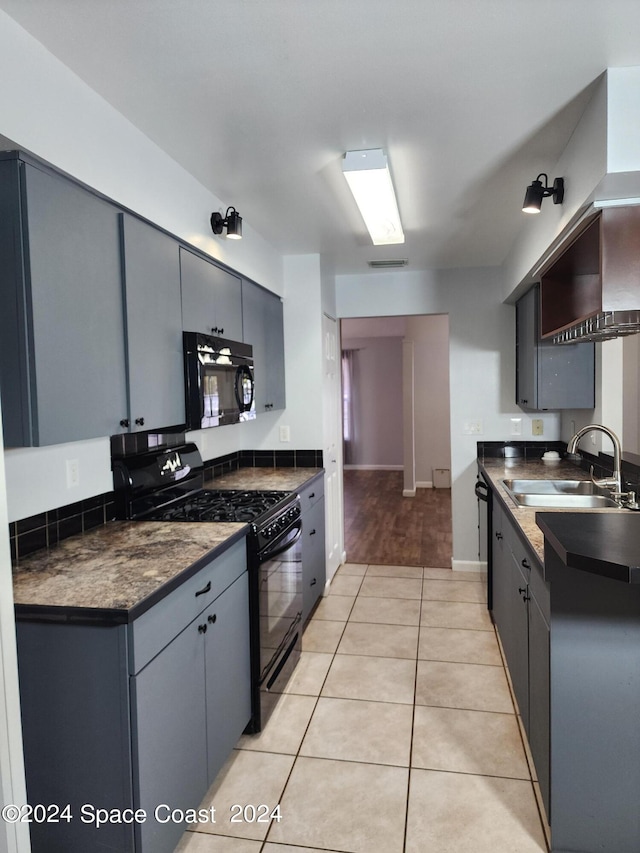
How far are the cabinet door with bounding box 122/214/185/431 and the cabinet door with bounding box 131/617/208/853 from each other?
0.84m

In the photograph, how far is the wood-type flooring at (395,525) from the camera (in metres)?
5.04

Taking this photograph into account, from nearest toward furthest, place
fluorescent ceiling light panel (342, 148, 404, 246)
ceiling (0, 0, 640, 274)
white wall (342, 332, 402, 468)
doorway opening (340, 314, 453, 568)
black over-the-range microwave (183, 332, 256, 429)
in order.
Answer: ceiling (0, 0, 640, 274) < fluorescent ceiling light panel (342, 148, 404, 246) < black over-the-range microwave (183, 332, 256, 429) < doorway opening (340, 314, 453, 568) < white wall (342, 332, 402, 468)

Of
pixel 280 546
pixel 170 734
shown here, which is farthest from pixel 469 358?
pixel 170 734

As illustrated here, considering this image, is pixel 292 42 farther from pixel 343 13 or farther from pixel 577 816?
pixel 577 816

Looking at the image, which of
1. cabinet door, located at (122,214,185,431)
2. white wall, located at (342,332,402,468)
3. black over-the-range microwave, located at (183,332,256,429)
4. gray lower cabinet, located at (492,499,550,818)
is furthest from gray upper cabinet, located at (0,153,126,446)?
white wall, located at (342,332,402,468)

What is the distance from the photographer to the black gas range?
245 centimetres

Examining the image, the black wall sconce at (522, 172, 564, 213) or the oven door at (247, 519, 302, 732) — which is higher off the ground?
the black wall sconce at (522, 172, 564, 213)

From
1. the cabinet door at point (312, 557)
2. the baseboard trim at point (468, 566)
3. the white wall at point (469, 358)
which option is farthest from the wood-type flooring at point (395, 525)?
the cabinet door at point (312, 557)

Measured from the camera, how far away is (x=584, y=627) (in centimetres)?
174

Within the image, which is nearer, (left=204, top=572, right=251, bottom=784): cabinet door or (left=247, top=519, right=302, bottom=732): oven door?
(left=204, top=572, right=251, bottom=784): cabinet door

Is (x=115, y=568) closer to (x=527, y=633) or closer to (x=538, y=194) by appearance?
(x=527, y=633)

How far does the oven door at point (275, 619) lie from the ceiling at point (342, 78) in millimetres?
1678

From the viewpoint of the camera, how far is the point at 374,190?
2.56 metres

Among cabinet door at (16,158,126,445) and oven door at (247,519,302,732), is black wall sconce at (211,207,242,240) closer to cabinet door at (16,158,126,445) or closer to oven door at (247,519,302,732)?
cabinet door at (16,158,126,445)
